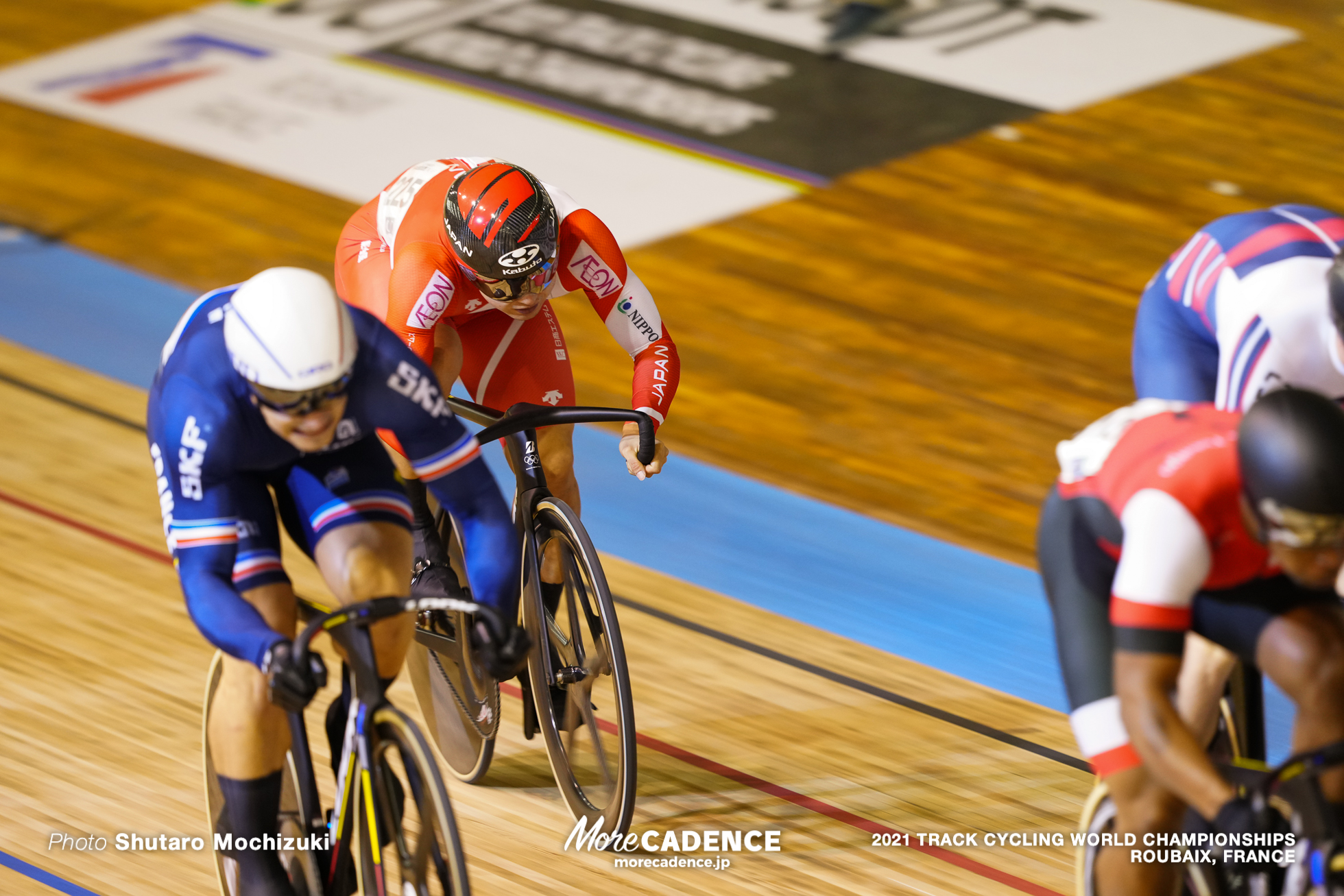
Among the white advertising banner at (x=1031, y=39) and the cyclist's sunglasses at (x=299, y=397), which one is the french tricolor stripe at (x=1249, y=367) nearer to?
the cyclist's sunglasses at (x=299, y=397)

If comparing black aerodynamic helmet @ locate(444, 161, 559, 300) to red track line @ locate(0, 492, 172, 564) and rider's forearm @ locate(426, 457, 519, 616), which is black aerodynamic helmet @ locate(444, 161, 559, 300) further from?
red track line @ locate(0, 492, 172, 564)

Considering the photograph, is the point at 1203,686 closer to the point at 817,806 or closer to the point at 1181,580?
the point at 1181,580

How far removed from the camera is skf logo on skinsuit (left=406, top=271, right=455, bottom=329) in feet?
10.8

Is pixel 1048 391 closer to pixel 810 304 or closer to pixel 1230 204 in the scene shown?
pixel 810 304

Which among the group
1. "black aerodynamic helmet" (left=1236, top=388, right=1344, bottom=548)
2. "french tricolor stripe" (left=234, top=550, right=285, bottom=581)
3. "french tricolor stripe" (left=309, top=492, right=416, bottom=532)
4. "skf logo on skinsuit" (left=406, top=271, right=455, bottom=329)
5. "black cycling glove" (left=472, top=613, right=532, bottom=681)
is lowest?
"french tricolor stripe" (left=234, top=550, right=285, bottom=581)

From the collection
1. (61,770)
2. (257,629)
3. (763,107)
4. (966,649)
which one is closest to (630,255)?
(763,107)

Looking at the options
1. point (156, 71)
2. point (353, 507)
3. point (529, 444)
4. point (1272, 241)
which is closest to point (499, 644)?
point (353, 507)

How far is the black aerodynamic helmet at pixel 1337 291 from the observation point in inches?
99.9

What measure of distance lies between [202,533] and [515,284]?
86cm

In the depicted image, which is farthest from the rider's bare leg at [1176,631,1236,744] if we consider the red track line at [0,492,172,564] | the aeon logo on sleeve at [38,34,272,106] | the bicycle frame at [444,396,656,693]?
the aeon logo on sleeve at [38,34,272,106]

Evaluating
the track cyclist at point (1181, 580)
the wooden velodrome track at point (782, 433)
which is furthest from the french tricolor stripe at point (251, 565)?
the track cyclist at point (1181, 580)

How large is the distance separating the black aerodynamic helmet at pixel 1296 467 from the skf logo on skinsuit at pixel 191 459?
159 centimetres

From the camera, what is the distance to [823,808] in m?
3.51

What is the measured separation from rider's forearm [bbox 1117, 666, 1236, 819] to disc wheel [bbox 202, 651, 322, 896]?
1.39 meters
